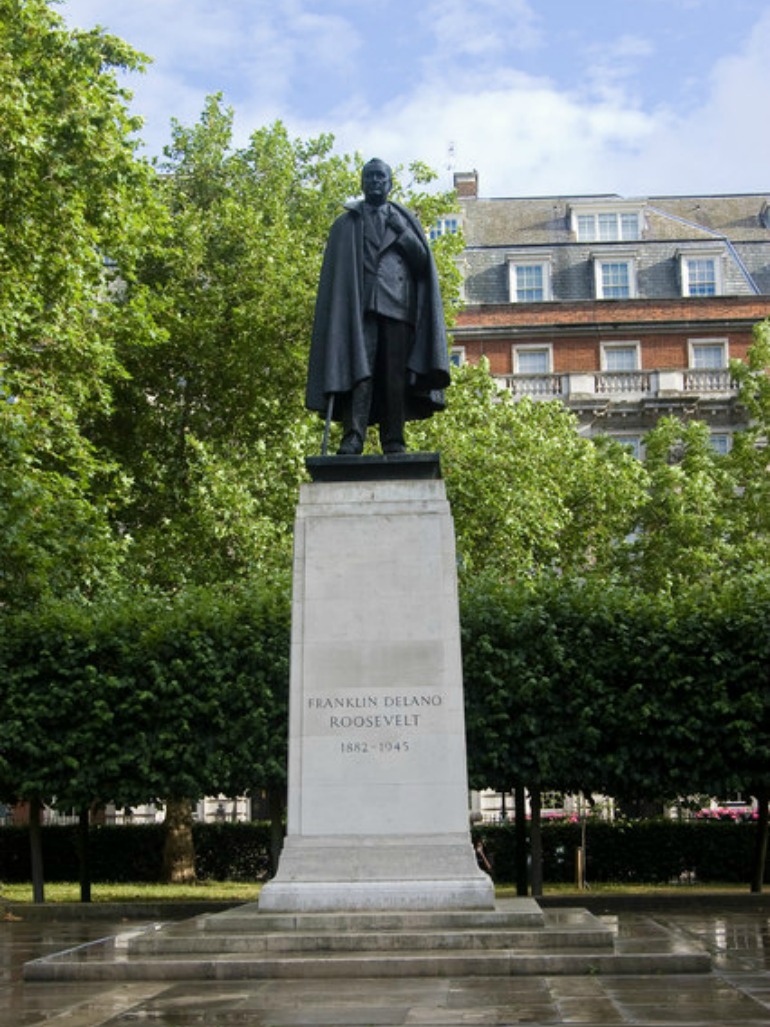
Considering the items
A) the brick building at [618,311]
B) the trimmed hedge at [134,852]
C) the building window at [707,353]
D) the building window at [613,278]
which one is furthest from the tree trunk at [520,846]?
the building window at [613,278]

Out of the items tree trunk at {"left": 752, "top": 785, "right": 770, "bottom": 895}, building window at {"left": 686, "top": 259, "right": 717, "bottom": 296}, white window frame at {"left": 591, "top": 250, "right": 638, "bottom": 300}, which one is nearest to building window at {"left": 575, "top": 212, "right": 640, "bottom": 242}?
white window frame at {"left": 591, "top": 250, "right": 638, "bottom": 300}

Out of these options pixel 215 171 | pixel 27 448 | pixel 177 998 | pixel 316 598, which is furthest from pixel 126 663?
pixel 215 171

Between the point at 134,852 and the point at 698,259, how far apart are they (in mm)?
33235

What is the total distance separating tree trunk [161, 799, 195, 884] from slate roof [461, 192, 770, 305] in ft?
95.2

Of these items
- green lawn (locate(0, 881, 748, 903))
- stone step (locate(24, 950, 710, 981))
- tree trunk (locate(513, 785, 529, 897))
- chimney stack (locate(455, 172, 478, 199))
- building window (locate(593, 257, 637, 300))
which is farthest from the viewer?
chimney stack (locate(455, 172, 478, 199))

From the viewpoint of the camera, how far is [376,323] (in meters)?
12.6

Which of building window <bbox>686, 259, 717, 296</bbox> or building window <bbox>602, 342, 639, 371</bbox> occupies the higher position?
building window <bbox>686, 259, 717, 296</bbox>

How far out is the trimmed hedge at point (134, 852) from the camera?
2895 cm

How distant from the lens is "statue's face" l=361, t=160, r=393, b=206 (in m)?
12.6

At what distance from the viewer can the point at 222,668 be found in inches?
755

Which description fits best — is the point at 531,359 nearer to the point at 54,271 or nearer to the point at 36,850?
the point at 54,271

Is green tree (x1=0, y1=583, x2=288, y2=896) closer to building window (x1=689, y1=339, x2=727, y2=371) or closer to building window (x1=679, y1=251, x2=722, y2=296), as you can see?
building window (x1=689, y1=339, x2=727, y2=371)

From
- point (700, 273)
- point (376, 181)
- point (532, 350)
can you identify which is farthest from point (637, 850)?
point (700, 273)

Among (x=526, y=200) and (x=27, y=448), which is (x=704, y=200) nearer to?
(x=526, y=200)
